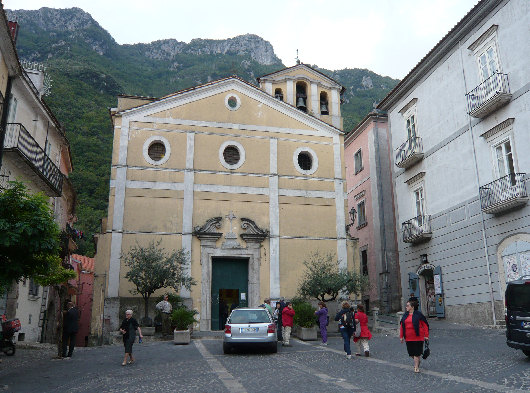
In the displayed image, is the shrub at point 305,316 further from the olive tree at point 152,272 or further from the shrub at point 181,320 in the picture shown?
the olive tree at point 152,272

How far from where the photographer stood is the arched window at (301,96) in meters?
25.8

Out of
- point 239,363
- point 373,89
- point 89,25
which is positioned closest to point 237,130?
point 239,363

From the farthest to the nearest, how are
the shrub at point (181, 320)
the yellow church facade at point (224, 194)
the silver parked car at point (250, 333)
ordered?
the yellow church facade at point (224, 194), the shrub at point (181, 320), the silver parked car at point (250, 333)

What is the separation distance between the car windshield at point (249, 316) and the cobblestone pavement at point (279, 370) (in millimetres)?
Result: 920

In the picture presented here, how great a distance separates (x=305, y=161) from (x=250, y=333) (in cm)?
1217

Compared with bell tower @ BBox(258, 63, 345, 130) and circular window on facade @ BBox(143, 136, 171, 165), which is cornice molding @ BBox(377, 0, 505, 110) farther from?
circular window on facade @ BBox(143, 136, 171, 165)

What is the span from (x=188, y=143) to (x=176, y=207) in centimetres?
304

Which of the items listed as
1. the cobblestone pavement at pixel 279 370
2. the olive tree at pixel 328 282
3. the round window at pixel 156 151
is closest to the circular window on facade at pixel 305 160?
the olive tree at pixel 328 282

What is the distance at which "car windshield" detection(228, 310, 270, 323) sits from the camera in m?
14.0

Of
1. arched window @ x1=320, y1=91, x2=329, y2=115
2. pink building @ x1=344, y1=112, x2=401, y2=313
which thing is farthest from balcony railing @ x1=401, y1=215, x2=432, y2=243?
arched window @ x1=320, y1=91, x2=329, y2=115

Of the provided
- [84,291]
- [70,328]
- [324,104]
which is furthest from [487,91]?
[84,291]

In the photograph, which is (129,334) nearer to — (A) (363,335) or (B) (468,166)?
(A) (363,335)

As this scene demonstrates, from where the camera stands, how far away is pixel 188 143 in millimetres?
22656

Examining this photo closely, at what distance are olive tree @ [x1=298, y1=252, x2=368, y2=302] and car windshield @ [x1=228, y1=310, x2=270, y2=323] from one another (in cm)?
597
